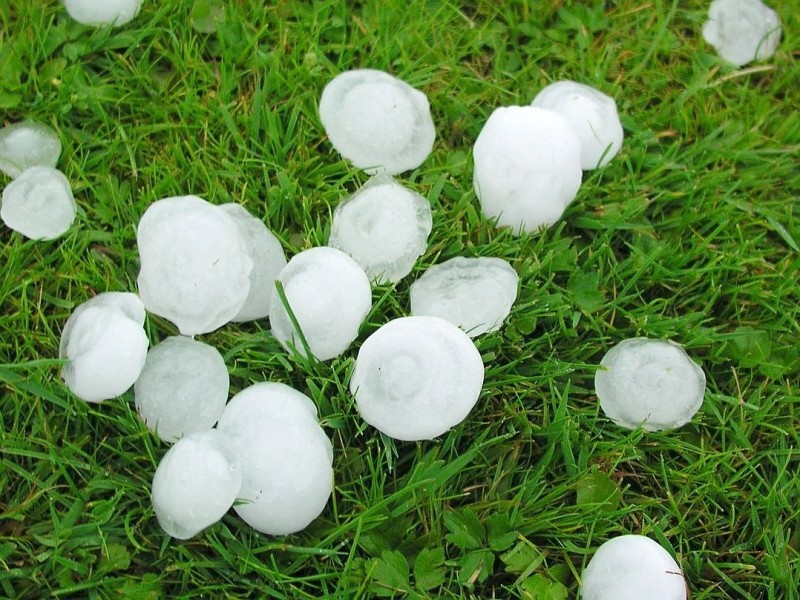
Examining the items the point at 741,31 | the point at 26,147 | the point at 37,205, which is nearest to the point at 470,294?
the point at 37,205

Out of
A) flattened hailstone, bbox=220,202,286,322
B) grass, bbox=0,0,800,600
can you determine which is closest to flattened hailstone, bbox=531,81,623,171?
grass, bbox=0,0,800,600

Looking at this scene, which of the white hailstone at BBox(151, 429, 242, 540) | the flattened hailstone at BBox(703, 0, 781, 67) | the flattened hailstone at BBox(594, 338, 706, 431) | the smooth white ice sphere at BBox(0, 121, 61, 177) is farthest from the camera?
the flattened hailstone at BBox(703, 0, 781, 67)

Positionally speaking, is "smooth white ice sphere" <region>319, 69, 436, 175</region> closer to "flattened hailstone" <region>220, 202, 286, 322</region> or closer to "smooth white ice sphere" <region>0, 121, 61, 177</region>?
"flattened hailstone" <region>220, 202, 286, 322</region>

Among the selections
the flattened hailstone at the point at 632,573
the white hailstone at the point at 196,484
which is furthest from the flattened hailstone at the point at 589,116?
the white hailstone at the point at 196,484

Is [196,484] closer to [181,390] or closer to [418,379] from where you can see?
[181,390]

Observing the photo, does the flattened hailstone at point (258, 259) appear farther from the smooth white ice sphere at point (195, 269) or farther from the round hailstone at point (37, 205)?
the round hailstone at point (37, 205)

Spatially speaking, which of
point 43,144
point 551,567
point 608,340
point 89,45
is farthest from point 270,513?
point 89,45
